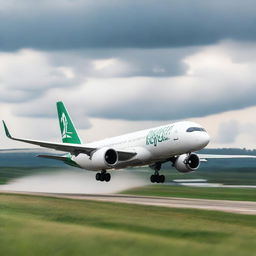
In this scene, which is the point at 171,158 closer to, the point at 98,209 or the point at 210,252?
the point at 98,209

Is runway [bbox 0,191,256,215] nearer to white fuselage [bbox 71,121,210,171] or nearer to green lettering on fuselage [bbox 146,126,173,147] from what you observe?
white fuselage [bbox 71,121,210,171]

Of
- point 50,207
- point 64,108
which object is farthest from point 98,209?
point 64,108

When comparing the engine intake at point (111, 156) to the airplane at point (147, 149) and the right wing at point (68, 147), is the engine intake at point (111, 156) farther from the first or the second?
the right wing at point (68, 147)

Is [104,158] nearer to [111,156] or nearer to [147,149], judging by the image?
[111,156]

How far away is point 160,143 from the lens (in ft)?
192

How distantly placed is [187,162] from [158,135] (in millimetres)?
3808

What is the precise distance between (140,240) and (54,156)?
1855 inches

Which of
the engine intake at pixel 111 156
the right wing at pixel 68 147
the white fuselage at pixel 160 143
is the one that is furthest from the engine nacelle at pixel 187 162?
the engine intake at pixel 111 156

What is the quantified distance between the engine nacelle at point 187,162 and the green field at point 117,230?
17.2m

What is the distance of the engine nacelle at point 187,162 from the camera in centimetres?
6056

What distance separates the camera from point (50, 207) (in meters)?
41.5

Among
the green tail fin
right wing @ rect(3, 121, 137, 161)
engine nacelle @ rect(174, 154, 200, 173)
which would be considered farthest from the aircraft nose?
the green tail fin

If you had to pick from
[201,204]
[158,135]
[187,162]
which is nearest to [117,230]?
[201,204]

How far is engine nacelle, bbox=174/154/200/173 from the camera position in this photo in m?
60.6
